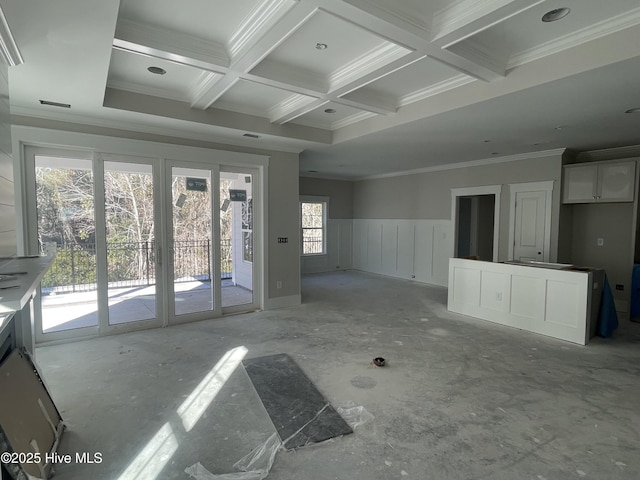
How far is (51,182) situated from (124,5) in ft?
8.40

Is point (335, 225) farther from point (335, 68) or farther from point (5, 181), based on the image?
point (5, 181)

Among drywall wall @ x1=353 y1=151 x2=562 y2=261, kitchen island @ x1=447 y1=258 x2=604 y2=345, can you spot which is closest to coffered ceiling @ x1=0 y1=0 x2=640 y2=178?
drywall wall @ x1=353 y1=151 x2=562 y2=261

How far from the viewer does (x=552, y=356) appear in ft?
11.6

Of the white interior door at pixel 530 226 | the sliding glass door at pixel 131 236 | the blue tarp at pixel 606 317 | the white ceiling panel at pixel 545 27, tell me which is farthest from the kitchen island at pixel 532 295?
the sliding glass door at pixel 131 236

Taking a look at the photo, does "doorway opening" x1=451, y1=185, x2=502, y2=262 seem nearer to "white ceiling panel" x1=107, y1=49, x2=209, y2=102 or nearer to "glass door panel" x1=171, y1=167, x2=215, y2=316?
"glass door panel" x1=171, y1=167, x2=215, y2=316

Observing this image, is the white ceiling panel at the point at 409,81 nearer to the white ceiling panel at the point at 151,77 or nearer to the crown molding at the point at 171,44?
the crown molding at the point at 171,44

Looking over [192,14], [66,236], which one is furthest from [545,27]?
[66,236]

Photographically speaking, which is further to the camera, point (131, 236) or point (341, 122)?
point (341, 122)

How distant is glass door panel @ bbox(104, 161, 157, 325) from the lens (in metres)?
4.16

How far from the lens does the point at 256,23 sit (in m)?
2.40

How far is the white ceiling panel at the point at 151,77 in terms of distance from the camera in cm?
303

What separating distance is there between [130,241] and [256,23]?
3181 mm

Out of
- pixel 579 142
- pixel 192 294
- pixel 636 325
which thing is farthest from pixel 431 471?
pixel 579 142

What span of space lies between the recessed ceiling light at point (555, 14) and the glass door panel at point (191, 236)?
4.11m
